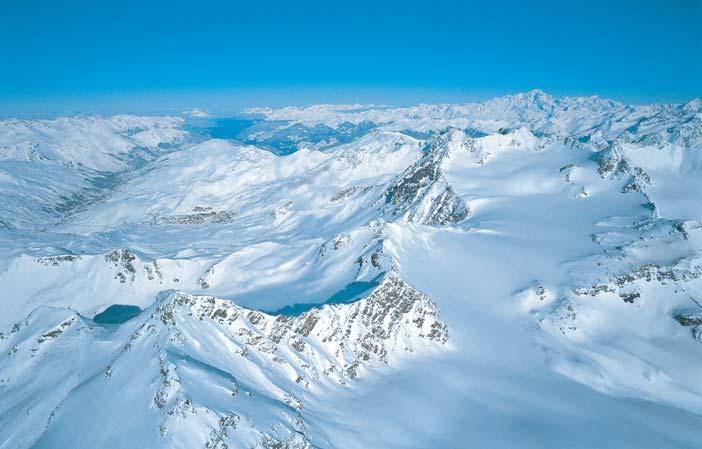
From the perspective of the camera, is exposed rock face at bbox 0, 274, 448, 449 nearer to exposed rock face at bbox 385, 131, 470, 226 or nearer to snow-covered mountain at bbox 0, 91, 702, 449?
snow-covered mountain at bbox 0, 91, 702, 449

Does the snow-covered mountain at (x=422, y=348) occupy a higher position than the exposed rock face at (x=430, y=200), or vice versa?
the exposed rock face at (x=430, y=200)

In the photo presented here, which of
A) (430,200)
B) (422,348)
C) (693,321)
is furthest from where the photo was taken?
(430,200)

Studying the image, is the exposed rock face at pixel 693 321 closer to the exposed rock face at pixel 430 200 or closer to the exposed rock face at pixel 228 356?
the exposed rock face at pixel 228 356

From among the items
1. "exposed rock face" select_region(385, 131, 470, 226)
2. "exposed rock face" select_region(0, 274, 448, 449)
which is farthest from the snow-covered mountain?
"exposed rock face" select_region(385, 131, 470, 226)

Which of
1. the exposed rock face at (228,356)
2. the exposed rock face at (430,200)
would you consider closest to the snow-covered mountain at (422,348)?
the exposed rock face at (228,356)

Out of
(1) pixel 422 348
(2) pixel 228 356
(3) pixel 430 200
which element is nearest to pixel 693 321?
(1) pixel 422 348

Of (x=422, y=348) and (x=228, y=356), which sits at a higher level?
(x=422, y=348)

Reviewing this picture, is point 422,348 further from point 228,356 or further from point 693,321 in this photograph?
point 693,321

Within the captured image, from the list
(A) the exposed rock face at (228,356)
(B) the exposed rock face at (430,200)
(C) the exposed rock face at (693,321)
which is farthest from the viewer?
(B) the exposed rock face at (430,200)

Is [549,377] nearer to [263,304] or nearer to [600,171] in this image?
[263,304]

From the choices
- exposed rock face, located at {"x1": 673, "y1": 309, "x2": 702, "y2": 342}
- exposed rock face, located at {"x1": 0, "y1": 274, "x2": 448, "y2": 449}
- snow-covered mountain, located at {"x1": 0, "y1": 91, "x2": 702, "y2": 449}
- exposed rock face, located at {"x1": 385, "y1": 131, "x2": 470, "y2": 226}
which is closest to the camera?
exposed rock face, located at {"x1": 0, "y1": 274, "x2": 448, "y2": 449}

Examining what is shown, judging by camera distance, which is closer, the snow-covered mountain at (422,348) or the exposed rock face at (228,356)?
the exposed rock face at (228,356)
